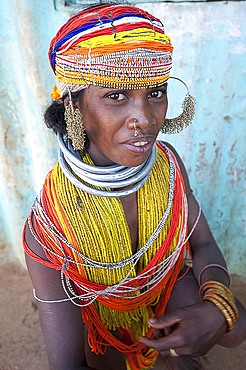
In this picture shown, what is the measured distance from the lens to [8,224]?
2691 millimetres

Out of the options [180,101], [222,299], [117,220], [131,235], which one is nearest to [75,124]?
[117,220]

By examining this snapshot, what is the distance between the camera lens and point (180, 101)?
2.14 meters

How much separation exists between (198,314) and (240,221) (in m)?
1.53

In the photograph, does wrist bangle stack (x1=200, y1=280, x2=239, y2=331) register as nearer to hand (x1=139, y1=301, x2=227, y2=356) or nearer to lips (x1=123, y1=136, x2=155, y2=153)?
hand (x1=139, y1=301, x2=227, y2=356)

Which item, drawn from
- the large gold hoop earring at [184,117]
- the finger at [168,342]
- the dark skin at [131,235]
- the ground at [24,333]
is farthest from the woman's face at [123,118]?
the ground at [24,333]

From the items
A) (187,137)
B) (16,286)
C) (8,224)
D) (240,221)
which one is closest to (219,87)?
(187,137)

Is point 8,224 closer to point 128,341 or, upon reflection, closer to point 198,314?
point 128,341

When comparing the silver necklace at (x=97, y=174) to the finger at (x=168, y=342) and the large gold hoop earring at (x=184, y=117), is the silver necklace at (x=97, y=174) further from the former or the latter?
the finger at (x=168, y=342)

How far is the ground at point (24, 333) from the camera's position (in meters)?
2.13

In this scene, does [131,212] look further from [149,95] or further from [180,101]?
[180,101]

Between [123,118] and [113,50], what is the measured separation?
23 centimetres

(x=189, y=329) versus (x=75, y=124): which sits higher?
(x=75, y=124)

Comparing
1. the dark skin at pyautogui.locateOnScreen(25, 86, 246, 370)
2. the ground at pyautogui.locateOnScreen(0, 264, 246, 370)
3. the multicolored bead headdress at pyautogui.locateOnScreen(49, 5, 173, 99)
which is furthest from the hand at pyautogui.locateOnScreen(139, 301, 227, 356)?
the ground at pyautogui.locateOnScreen(0, 264, 246, 370)

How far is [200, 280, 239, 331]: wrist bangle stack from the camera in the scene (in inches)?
49.1
